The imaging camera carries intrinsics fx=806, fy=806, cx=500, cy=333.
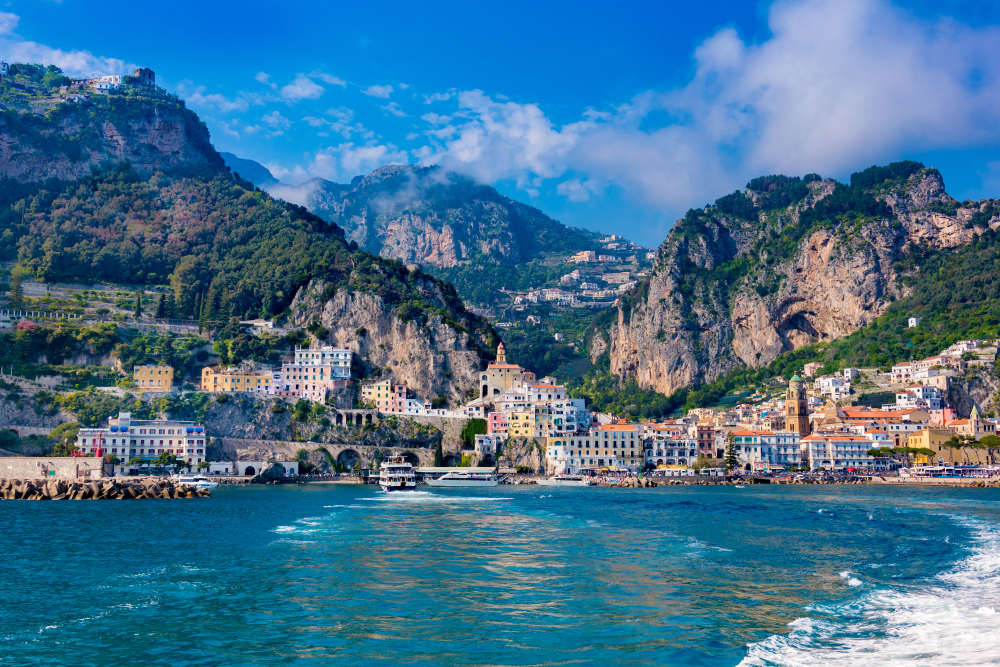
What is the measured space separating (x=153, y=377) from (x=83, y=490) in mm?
30765

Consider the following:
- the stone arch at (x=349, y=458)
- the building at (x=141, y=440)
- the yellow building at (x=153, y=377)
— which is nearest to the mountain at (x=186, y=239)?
the yellow building at (x=153, y=377)

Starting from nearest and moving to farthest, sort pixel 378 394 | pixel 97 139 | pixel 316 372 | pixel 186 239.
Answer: pixel 378 394, pixel 316 372, pixel 186 239, pixel 97 139

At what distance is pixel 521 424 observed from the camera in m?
88.9

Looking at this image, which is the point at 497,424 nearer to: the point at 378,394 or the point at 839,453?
the point at 378,394

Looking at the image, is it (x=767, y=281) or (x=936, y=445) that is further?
(x=767, y=281)

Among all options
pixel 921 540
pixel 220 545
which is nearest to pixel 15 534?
pixel 220 545

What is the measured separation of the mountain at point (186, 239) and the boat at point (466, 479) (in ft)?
74.0

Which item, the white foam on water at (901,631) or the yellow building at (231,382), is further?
the yellow building at (231,382)

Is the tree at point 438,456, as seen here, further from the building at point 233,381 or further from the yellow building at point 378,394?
the building at point 233,381

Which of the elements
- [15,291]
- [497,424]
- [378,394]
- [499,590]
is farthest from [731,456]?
[15,291]

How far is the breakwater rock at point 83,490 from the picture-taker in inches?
2200

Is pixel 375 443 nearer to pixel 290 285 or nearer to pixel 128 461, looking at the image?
pixel 128 461

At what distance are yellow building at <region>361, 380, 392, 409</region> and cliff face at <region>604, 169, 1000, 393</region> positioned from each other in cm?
7255

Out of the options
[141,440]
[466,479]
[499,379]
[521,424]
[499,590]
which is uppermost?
[499,379]
